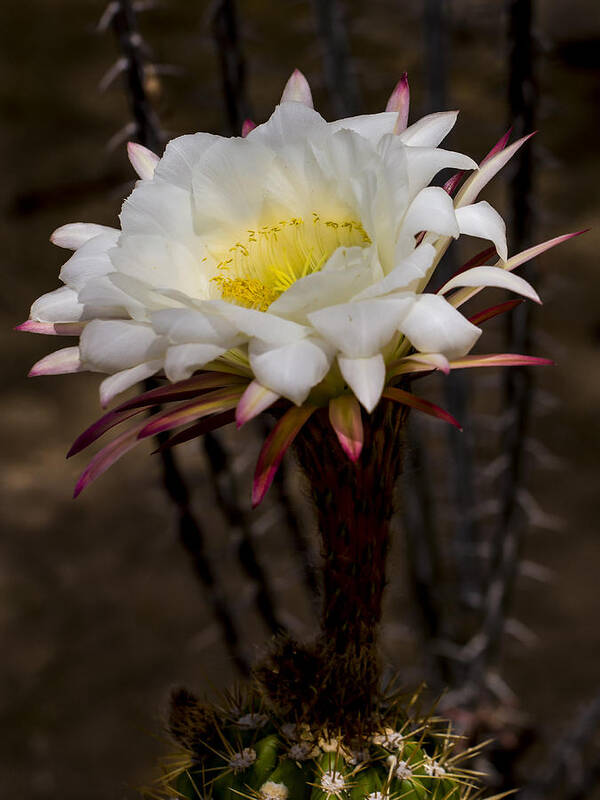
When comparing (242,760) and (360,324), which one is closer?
(360,324)

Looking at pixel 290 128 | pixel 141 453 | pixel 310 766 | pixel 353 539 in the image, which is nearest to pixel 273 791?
pixel 310 766

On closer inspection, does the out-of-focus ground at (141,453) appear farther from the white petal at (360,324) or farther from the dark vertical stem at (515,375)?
the white petal at (360,324)

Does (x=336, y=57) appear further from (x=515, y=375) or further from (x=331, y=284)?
(x=331, y=284)

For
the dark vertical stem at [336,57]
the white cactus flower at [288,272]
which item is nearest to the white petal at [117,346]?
the white cactus flower at [288,272]

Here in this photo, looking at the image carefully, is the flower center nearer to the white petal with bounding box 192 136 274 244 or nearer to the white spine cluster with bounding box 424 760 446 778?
the white petal with bounding box 192 136 274 244

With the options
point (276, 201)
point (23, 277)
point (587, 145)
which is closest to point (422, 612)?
point (276, 201)
